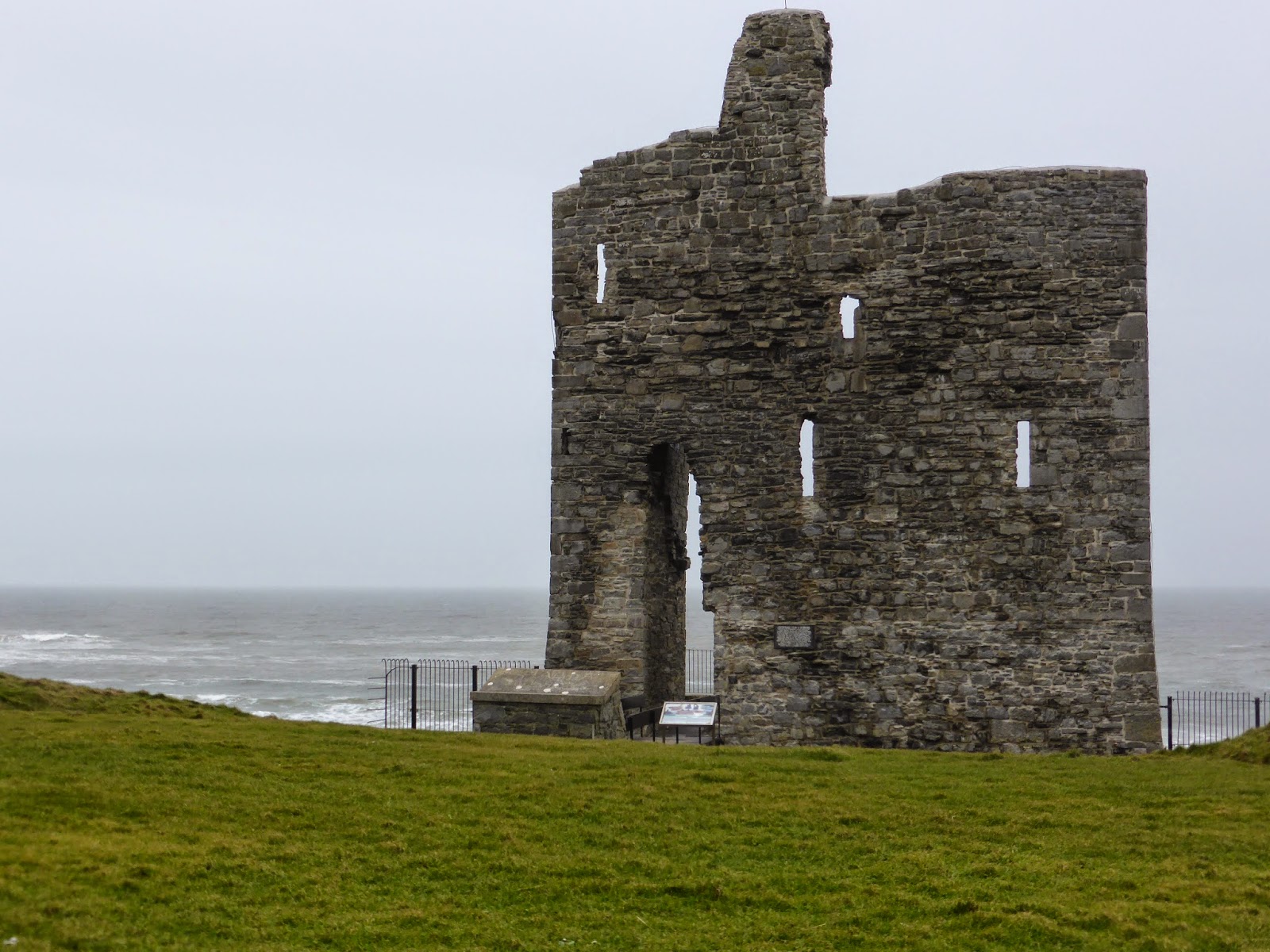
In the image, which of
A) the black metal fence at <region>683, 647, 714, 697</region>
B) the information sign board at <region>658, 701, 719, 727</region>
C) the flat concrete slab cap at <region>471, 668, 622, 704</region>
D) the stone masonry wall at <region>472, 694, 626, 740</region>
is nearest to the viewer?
the stone masonry wall at <region>472, 694, 626, 740</region>

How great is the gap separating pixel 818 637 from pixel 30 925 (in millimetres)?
10855

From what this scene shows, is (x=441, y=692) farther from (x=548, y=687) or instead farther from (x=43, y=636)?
(x=43, y=636)

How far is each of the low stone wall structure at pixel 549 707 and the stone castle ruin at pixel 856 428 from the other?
4.11ft

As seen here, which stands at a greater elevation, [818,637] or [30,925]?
[818,637]

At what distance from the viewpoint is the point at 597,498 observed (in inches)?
688

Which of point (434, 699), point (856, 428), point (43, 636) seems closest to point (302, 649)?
point (43, 636)

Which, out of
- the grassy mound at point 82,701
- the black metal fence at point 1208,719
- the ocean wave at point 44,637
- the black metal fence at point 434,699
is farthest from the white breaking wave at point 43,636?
the grassy mound at point 82,701

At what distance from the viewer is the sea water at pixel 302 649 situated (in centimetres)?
4841

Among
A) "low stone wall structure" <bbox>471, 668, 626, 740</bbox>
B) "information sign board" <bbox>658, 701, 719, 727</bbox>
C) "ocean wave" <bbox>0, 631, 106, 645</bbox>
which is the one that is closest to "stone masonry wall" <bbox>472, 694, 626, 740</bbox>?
"low stone wall structure" <bbox>471, 668, 626, 740</bbox>

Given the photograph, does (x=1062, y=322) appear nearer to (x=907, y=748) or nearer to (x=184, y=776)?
(x=907, y=748)

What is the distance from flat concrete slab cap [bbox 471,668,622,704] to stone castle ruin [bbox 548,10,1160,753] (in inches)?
41.8

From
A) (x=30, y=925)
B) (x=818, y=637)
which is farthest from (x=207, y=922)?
(x=818, y=637)

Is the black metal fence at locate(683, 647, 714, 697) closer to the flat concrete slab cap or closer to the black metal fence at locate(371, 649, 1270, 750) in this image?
the black metal fence at locate(371, 649, 1270, 750)

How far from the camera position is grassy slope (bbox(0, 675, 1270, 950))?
306 inches
